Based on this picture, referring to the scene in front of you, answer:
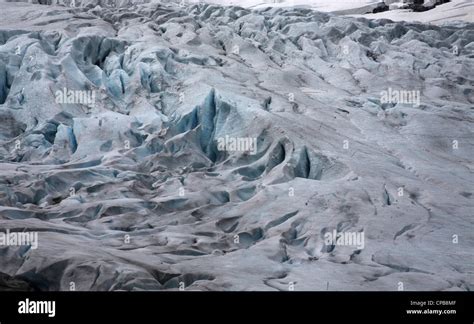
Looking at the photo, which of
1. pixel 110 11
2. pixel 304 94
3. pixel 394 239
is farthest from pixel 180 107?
pixel 110 11

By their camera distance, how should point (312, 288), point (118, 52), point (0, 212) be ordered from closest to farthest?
1. point (312, 288)
2. point (0, 212)
3. point (118, 52)

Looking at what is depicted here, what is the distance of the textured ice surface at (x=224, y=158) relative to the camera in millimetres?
6859

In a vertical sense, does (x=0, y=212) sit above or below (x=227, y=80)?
below

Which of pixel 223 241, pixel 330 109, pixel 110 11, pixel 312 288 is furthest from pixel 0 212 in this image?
pixel 110 11

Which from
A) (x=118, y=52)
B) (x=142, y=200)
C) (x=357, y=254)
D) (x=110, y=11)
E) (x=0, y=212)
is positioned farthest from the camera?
(x=110, y=11)

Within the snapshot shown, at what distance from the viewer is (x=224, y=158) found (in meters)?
10.3

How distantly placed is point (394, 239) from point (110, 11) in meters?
12.1

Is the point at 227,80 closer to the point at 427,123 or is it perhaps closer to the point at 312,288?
the point at 427,123

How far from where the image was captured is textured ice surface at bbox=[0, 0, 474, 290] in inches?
270

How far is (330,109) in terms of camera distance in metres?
11.8

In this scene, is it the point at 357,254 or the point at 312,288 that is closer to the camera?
the point at 312,288
